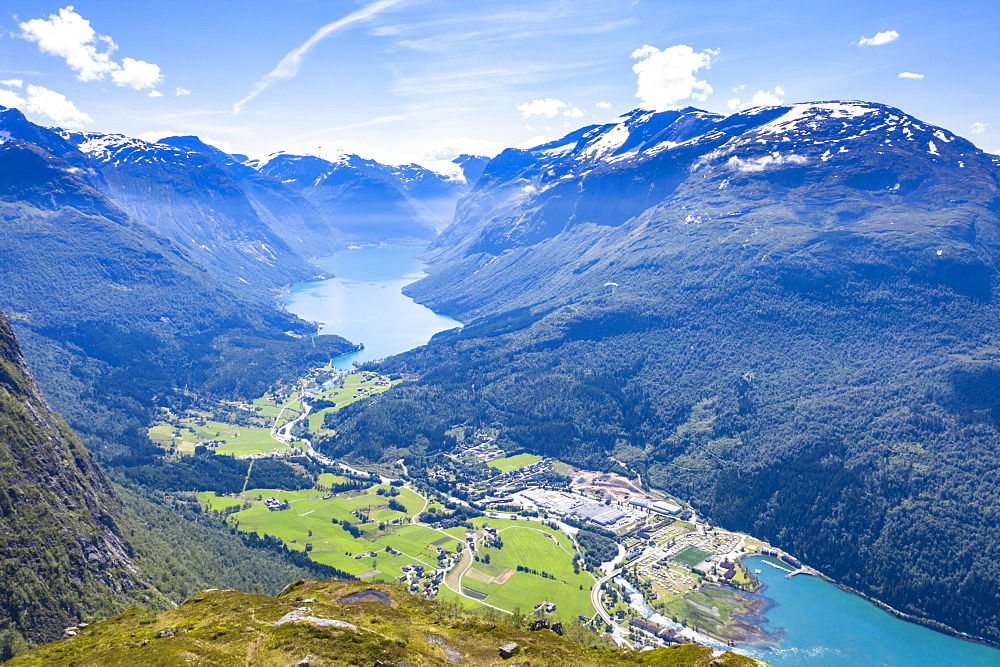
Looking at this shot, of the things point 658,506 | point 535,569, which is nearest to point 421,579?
point 535,569

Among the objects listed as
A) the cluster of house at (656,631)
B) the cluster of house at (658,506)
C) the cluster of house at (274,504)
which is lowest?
the cluster of house at (656,631)

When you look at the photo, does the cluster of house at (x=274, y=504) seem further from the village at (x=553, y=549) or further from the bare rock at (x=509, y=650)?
the bare rock at (x=509, y=650)

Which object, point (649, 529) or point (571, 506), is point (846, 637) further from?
point (571, 506)

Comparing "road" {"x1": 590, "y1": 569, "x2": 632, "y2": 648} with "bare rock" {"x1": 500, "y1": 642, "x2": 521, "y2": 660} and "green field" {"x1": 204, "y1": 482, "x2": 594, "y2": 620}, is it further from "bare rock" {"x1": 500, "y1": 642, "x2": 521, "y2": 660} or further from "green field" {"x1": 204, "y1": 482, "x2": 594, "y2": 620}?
"bare rock" {"x1": 500, "y1": 642, "x2": 521, "y2": 660}

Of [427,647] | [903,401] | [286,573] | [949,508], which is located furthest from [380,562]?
[903,401]

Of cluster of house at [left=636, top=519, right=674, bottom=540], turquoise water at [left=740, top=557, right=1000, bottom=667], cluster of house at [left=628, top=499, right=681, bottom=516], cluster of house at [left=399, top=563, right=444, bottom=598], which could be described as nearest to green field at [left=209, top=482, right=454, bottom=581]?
cluster of house at [left=399, top=563, right=444, bottom=598]

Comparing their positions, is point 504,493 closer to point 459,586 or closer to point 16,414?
point 459,586

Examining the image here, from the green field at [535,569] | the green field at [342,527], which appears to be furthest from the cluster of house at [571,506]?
the green field at [342,527]
